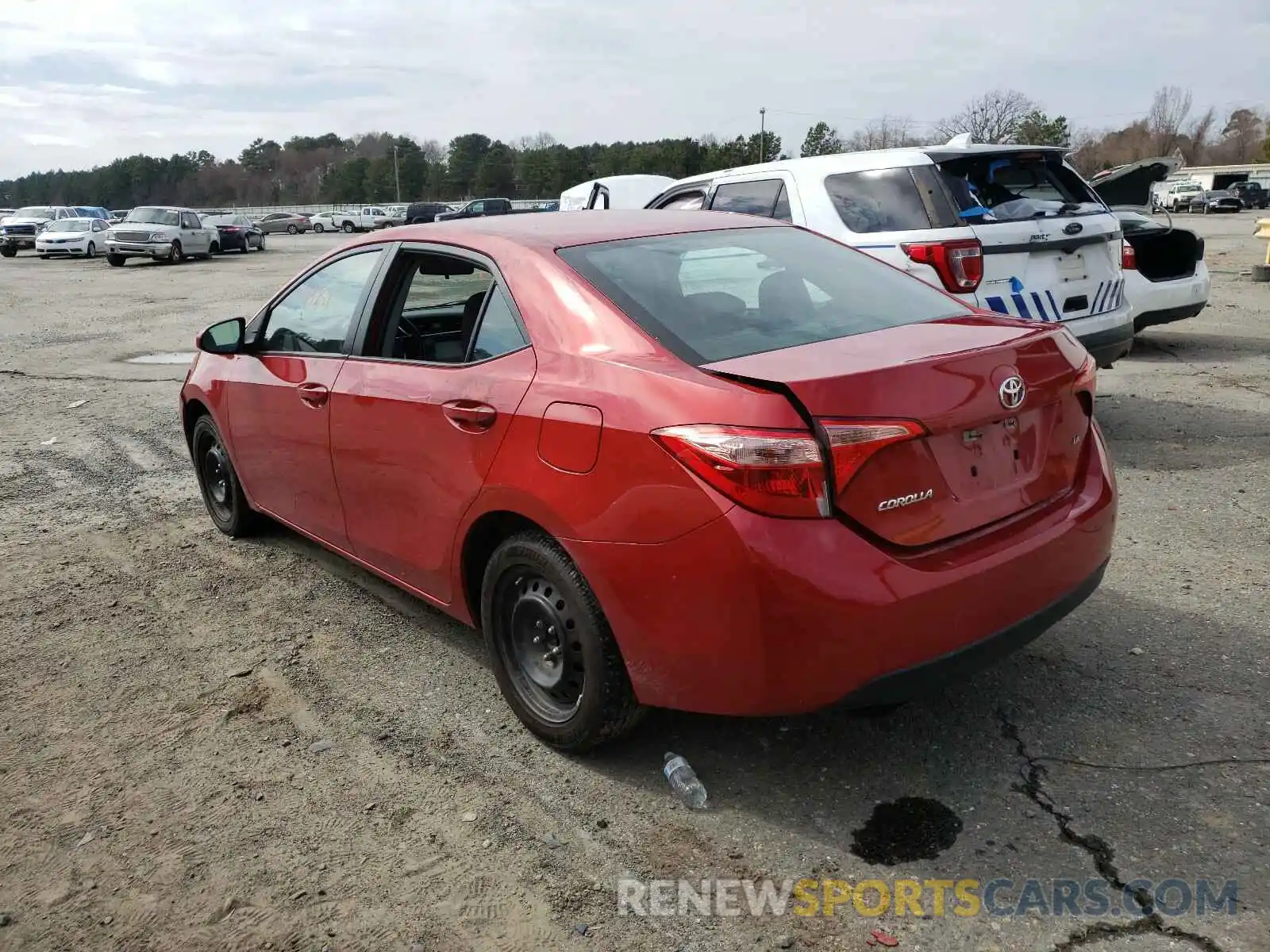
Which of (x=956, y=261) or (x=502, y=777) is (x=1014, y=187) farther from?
(x=502, y=777)

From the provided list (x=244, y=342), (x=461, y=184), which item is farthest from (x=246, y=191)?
(x=244, y=342)

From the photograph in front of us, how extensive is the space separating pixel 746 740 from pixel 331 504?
1.96 metres

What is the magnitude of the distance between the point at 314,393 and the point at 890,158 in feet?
13.1

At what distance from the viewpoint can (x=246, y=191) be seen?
431ft

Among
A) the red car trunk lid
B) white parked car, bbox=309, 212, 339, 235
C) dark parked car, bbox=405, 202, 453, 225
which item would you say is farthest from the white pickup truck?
the red car trunk lid

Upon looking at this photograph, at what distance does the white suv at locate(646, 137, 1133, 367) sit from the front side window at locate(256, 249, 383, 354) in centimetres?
290

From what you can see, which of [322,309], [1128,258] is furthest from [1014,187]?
[322,309]

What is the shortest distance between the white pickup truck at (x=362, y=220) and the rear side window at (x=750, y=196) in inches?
2381

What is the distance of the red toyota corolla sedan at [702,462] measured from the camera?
2.47 meters

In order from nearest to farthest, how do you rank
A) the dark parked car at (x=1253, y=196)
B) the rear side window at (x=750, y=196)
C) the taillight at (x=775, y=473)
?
the taillight at (x=775, y=473) < the rear side window at (x=750, y=196) < the dark parked car at (x=1253, y=196)

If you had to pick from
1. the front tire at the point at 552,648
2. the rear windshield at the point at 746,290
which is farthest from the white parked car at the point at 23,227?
the front tire at the point at 552,648

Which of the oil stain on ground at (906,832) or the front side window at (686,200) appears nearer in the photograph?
the oil stain on ground at (906,832)

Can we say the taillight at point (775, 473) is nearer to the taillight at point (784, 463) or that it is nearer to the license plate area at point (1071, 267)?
the taillight at point (784, 463)

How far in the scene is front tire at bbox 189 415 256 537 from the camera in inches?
204
